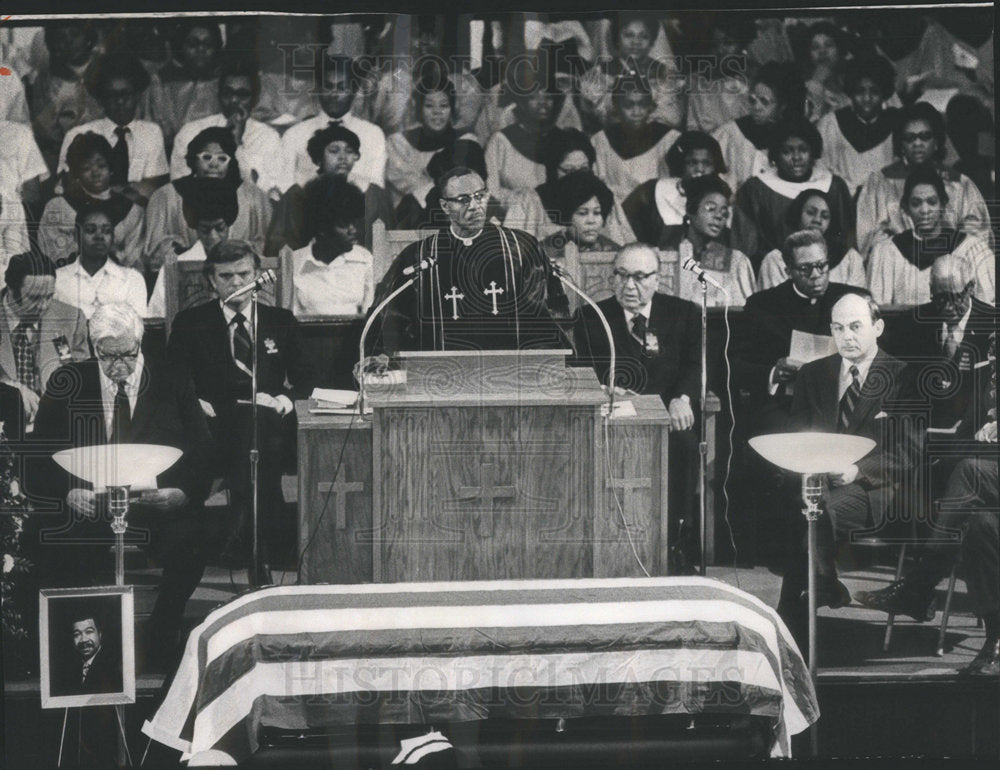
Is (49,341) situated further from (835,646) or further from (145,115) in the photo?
(835,646)

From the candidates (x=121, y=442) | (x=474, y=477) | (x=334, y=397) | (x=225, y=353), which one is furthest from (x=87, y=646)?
(x=474, y=477)

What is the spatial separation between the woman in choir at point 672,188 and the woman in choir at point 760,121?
58 mm

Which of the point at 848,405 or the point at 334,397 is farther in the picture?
the point at 848,405

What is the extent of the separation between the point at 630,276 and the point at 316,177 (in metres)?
1.41

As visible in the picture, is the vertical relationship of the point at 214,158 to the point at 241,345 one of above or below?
above

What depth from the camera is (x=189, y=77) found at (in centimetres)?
670

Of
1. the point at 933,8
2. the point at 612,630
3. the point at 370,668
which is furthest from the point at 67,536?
the point at 933,8

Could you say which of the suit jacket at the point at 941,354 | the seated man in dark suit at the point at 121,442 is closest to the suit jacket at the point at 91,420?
the seated man in dark suit at the point at 121,442

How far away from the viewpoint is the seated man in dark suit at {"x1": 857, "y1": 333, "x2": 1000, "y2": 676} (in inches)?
273

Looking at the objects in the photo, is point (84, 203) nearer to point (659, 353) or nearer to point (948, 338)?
point (659, 353)

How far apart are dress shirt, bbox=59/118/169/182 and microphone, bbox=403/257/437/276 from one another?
1101 mm

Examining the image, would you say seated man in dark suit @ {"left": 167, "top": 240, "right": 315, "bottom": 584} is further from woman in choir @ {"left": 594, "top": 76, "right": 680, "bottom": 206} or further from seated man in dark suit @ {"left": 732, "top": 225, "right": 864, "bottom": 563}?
seated man in dark suit @ {"left": 732, "top": 225, "right": 864, "bottom": 563}

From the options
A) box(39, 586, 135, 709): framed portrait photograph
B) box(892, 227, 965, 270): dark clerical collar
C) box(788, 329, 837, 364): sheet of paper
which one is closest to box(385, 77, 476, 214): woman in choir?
box(788, 329, 837, 364): sheet of paper

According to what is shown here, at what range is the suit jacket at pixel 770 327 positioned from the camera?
22.5 feet
